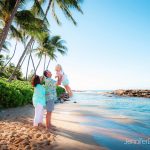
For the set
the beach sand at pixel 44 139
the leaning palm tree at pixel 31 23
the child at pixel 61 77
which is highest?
the leaning palm tree at pixel 31 23

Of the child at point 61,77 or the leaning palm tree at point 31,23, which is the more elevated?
the leaning palm tree at point 31,23

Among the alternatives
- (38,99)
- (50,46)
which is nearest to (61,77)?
(38,99)

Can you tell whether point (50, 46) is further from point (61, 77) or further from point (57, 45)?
point (61, 77)

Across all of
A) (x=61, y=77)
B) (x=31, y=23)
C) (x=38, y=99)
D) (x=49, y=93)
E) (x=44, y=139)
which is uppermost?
(x=31, y=23)

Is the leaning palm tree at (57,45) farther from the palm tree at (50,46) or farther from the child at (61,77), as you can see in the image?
the child at (61,77)

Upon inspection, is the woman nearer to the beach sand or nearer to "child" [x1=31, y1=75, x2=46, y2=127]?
"child" [x1=31, y1=75, x2=46, y2=127]

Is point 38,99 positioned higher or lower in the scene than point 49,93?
lower

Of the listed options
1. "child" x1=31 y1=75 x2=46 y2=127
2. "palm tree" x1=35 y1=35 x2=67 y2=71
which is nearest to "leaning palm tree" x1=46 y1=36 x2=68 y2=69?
"palm tree" x1=35 y1=35 x2=67 y2=71

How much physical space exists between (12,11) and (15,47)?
24594 mm

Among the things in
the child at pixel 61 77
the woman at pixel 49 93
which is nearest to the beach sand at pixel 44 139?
the woman at pixel 49 93

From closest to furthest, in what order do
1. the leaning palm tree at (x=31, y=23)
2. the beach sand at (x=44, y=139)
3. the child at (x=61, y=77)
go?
1. the beach sand at (x=44, y=139)
2. the child at (x=61, y=77)
3. the leaning palm tree at (x=31, y=23)

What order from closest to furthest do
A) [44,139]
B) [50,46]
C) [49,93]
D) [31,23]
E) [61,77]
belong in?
[44,139] < [61,77] < [49,93] < [31,23] < [50,46]

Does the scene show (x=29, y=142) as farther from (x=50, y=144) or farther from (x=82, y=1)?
(x=82, y=1)

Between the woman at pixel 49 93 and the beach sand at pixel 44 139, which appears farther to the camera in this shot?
the woman at pixel 49 93
